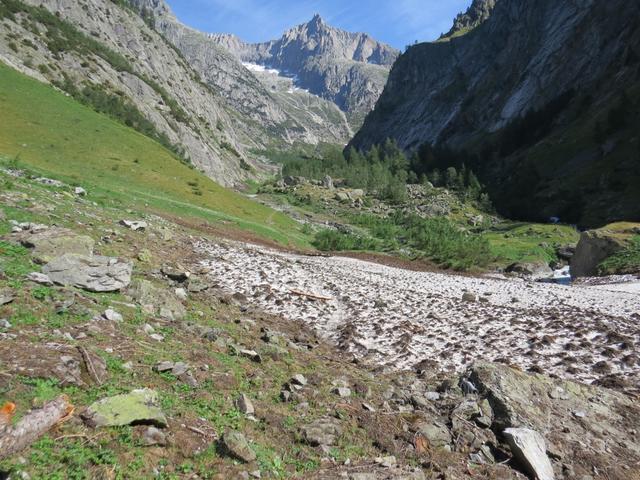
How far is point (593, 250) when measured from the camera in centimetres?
3778

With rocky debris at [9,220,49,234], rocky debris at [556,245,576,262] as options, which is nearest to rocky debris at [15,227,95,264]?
rocky debris at [9,220,49,234]

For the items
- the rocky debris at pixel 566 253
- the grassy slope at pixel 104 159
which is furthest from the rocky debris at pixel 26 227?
the rocky debris at pixel 566 253

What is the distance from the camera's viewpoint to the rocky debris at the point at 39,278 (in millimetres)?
10317

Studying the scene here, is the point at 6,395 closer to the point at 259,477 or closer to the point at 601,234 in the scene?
the point at 259,477

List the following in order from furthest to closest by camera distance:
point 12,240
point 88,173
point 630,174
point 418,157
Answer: point 418,157, point 630,174, point 88,173, point 12,240

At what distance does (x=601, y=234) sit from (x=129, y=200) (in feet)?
139

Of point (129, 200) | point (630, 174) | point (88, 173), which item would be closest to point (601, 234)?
point (129, 200)

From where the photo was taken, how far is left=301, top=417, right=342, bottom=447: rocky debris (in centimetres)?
762

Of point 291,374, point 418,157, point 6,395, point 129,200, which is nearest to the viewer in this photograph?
point 6,395

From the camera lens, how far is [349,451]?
7.58 metres

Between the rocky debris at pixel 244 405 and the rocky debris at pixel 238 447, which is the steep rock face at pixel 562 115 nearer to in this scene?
the rocky debris at pixel 244 405

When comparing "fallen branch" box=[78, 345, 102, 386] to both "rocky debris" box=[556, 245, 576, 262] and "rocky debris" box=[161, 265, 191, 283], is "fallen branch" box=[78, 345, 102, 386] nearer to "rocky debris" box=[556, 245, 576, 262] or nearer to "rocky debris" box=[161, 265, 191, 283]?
"rocky debris" box=[161, 265, 191, 283]

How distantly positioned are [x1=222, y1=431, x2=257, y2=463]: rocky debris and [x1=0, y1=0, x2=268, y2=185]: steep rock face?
83.7 meters

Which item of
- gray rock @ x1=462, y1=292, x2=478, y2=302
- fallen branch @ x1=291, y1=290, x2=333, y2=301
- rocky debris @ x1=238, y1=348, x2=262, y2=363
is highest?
gray rock @ x1=462, y1=292, x2=478, y2=302
